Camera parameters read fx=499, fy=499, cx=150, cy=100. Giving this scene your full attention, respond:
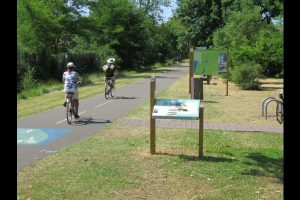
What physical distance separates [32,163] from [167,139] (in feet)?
11.0

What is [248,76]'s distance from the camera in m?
26.1

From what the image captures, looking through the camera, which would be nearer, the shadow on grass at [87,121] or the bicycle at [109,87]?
the shadow on grass at [87,121]

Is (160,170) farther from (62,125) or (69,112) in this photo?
(69,112)

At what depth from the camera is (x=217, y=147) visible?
31.5 ft

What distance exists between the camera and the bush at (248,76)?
1016 inches

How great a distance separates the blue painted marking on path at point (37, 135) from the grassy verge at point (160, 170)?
2.95 ft

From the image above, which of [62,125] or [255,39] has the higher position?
[255,39]

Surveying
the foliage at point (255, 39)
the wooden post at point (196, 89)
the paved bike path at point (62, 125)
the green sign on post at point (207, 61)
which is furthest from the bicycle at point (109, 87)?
the foliage at point (255, 39)

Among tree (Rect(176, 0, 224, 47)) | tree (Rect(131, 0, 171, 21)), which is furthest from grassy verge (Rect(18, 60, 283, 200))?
tree (Rect(131, 0, 171, 21))

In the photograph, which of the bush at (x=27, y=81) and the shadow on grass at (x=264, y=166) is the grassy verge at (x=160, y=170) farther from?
the bush at (x=27, y=81)

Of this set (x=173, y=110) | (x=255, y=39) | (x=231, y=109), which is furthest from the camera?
(x=255, y=39)

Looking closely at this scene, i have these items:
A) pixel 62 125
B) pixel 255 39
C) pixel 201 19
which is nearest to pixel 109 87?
pixel 62 125

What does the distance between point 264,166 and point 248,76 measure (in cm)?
1856

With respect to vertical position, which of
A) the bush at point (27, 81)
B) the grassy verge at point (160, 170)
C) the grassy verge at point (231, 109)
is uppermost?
the bush at point (27, 81)
